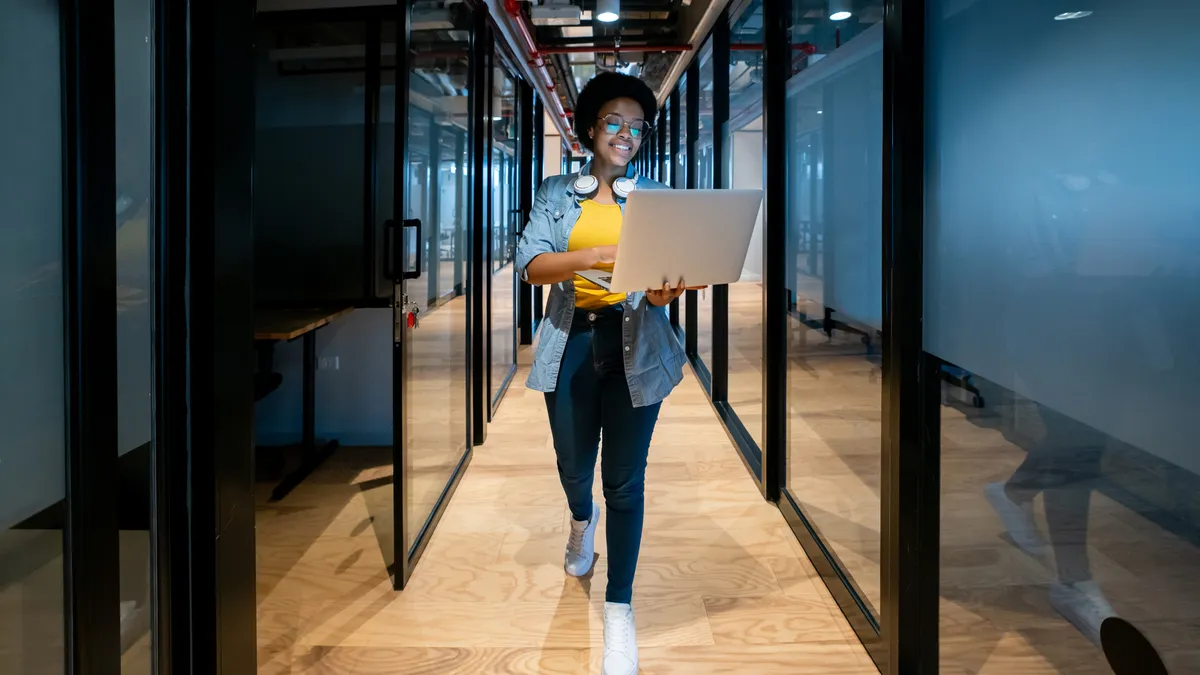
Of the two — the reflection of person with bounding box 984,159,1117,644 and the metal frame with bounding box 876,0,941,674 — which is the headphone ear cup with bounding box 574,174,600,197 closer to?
the metal frame with bounding box 876,0,941,674

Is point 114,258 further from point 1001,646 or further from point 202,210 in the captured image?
point 1001,646

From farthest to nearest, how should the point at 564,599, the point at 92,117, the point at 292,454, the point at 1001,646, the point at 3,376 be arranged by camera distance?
the point at 292,454, the point at 564,599, the point at 1001,646, the point at 92,117, the point at 3,376

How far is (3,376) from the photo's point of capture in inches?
35.1

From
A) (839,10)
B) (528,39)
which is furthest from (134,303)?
(528,39)

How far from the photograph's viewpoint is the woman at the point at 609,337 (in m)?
1.91

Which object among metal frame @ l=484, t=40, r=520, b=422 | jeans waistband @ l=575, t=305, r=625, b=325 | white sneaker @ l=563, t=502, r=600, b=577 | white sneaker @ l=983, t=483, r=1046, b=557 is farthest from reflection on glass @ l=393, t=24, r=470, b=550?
white sneaker @ l=983, t=483, r=1046, b=557

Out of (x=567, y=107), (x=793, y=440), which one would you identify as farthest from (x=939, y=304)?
(x=567, y=107)

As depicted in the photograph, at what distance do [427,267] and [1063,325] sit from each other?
251 centimetres

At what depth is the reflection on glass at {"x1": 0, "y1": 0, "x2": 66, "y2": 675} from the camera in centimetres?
89

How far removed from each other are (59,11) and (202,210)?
36 centimetres

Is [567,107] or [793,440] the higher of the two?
[567,107]

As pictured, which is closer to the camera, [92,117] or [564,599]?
[92,117]

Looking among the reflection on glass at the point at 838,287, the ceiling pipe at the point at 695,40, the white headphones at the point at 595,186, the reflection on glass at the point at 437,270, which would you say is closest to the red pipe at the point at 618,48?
the ceiling pipe at the point at 695,40

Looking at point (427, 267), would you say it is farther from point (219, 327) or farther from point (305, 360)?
point (219, 327)
